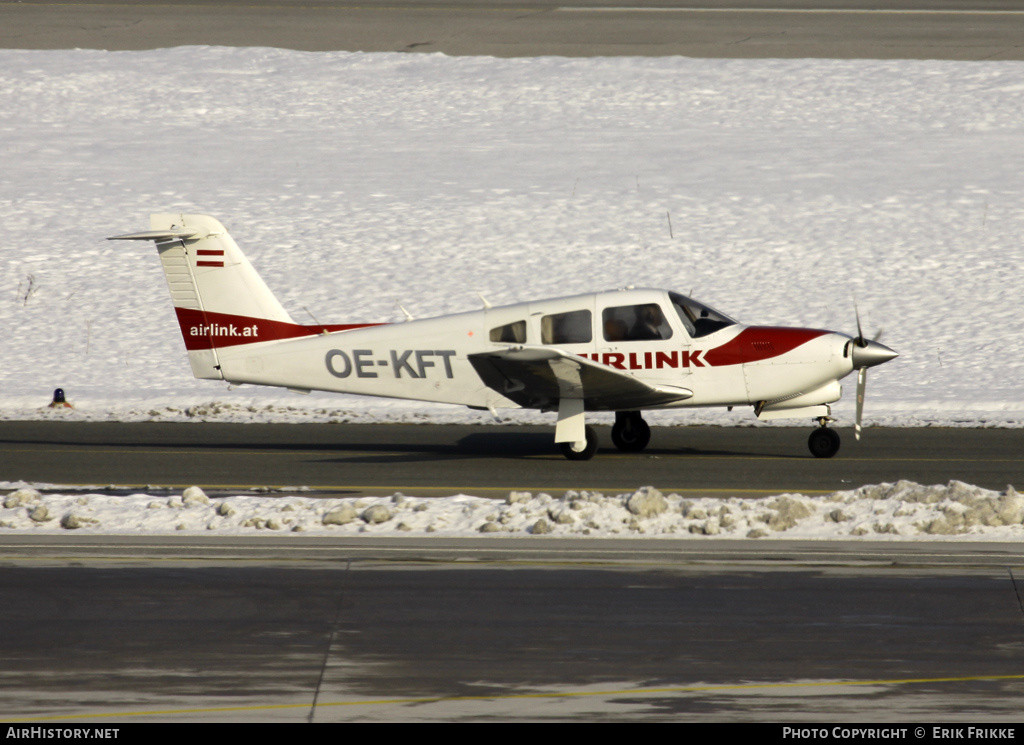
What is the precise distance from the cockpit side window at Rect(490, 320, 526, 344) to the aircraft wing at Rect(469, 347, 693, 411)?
523 millimetres

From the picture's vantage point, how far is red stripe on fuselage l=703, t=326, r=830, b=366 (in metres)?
15.3

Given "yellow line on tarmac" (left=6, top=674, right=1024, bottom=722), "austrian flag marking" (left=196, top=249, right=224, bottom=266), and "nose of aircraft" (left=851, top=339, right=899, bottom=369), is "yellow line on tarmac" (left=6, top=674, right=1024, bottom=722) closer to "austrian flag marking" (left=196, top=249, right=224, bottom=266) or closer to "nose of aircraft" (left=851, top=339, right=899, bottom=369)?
"nose of aircraft" (left=851, top=339, right=899, bottom=369)

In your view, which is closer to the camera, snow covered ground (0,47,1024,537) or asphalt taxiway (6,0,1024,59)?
snow covered ground (0,47,1024,537)

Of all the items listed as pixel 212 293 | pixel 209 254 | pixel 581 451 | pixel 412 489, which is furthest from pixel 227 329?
pixel 581 451

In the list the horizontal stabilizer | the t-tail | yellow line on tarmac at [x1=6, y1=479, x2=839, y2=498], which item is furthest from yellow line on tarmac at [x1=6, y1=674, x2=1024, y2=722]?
the horizontal stabilizer

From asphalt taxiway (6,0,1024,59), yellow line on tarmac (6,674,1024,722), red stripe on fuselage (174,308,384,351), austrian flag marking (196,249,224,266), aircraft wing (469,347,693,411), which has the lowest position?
yellow line on tarmac (6,674,1024,722)

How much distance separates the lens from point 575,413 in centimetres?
1541

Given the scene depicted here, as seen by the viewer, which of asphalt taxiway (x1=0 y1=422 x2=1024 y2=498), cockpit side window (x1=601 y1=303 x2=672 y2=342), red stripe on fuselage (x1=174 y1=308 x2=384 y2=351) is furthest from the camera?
red stripe on fuselage (x1=174 y1=308 x2=384 y2=351)

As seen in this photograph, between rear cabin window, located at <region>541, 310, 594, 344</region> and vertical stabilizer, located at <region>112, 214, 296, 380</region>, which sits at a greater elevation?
vertical stabilizer, located at <region>112, 214, 296, 380</region>

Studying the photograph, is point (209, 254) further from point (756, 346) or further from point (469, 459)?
point (756, 346)

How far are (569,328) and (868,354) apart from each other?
12.1ft

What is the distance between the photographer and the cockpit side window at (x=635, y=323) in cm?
1548

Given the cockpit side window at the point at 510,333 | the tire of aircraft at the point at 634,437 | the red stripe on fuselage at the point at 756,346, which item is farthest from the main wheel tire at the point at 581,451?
the red stripe on fuselage at the point at 756,346
